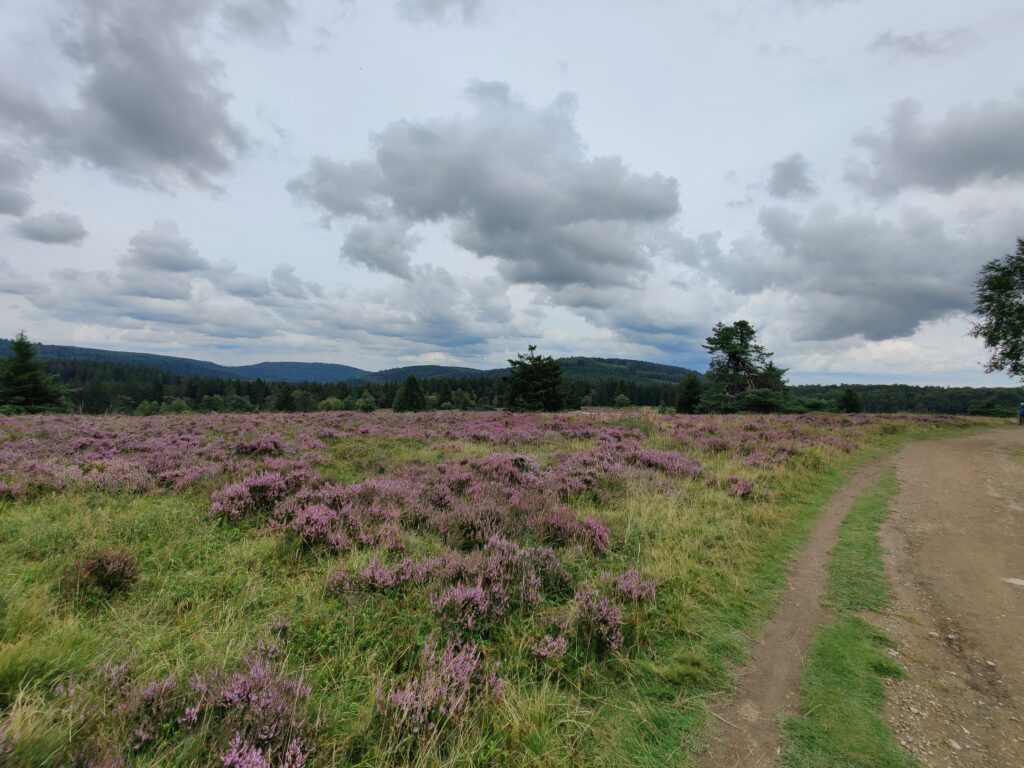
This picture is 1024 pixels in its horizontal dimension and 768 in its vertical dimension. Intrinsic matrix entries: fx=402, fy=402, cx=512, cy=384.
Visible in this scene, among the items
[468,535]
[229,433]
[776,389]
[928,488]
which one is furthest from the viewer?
[776,389]

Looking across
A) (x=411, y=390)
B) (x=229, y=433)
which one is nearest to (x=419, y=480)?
(x=229, y=433)

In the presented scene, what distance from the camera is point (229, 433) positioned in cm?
1449

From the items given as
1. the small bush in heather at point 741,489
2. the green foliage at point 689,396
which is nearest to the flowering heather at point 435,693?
the small bush in heather at point 741,489

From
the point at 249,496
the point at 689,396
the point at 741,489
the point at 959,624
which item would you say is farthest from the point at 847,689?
the point at 689,396

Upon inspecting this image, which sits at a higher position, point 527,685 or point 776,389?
point 776,389

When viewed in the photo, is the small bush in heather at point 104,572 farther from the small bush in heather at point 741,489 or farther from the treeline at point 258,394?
the treeline at point 258,394

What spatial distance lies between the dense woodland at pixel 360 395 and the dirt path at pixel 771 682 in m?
40.2

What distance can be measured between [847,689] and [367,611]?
4.54 metres

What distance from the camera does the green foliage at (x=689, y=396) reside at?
153 feet

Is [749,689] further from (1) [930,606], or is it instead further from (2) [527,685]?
(1) [930,606]

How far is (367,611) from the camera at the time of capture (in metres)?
4.10

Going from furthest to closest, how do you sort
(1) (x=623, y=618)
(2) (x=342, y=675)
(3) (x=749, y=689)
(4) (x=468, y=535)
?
(4) (x=468, y=535)
(1) (x=623, y=618)
(3) (x=749, y=689)
(2) (x=342, y=675)

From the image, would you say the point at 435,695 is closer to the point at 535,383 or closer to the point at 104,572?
the point at 104,572

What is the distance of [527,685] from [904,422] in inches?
1340
